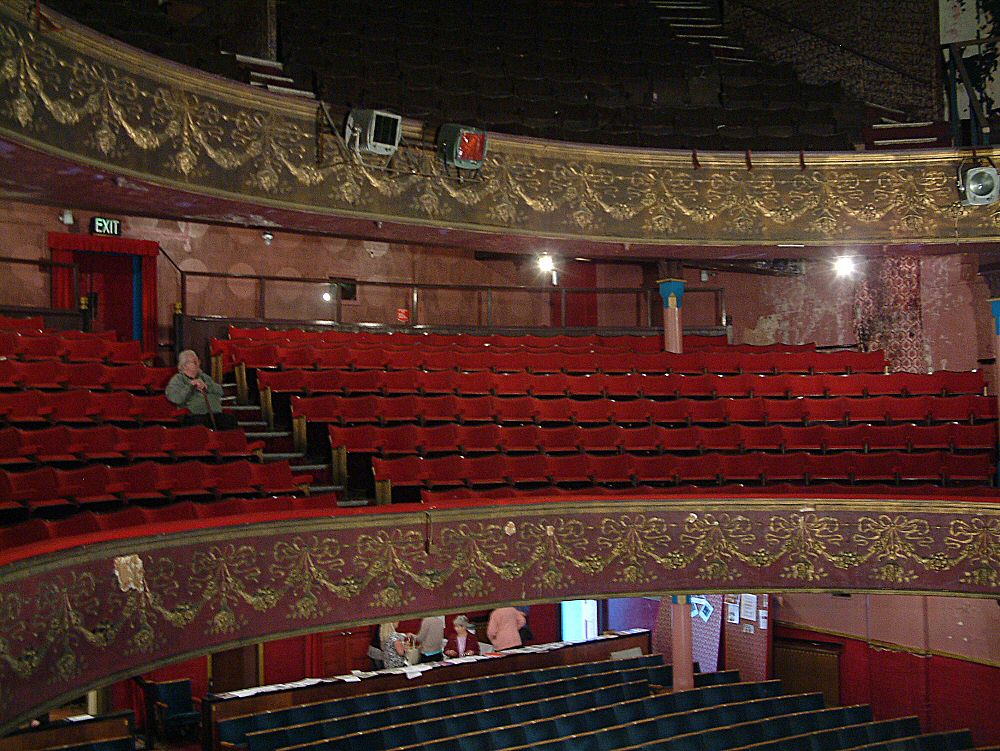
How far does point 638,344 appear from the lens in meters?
8.66

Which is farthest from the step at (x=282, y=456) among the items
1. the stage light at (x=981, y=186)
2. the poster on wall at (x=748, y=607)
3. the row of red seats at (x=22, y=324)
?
the stage light at (x=981, y=186)

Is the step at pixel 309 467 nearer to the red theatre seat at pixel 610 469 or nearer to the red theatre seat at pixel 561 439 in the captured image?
the red theatre seat at pixel 561 439

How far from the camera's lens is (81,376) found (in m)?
5.79

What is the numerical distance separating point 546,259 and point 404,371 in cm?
362

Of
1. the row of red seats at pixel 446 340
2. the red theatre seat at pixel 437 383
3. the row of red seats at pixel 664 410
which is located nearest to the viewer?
the row of red seats at pixel 664 410

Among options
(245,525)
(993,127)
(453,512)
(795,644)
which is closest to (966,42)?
(993,127)

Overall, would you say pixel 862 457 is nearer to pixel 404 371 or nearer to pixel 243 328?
pixel 404 371

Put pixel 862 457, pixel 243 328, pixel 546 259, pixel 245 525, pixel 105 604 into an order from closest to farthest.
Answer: pixel 105 604, pixel 245 525, pixel 862 457, pixel 243 328, pixel 546 259

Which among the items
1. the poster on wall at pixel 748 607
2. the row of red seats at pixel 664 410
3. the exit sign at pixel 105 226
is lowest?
the poster on wall at pixel 748 607

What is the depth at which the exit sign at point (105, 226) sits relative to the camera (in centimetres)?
798

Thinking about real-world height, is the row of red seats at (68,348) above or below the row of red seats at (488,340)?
below

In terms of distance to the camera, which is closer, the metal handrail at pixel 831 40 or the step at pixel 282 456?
the step at pixel 282 456

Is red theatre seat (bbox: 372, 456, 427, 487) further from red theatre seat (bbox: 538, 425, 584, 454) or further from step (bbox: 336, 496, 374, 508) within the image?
red theatre seat (bbox: 538, 425, 584, 454)

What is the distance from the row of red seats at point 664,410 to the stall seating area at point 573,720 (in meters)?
1.81
